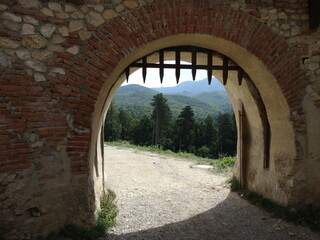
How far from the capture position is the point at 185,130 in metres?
44.4

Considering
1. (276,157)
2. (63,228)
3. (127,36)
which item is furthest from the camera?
(276,157)

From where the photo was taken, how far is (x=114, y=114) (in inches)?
1993

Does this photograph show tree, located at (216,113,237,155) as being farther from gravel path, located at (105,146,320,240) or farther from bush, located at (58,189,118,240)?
bush, located at (58,189,118,240)

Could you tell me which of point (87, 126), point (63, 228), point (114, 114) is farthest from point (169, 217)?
point (114, 114)

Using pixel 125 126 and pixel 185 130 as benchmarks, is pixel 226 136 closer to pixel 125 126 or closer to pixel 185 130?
pixel 185 130

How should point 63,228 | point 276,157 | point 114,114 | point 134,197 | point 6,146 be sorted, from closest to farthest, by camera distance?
point 6,146, point 63,228, point 276,157, point 134,197, point 114,114

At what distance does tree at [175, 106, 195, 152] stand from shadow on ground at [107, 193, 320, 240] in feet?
127

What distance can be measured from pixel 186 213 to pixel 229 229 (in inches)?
40.0

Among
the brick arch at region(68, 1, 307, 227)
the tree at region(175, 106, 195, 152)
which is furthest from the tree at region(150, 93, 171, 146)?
the brick arch at region(68, 1, 307, 227)

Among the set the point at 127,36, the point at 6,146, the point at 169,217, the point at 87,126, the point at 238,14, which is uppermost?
the point at 238,14

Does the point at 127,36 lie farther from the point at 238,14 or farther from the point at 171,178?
the point at 171,178

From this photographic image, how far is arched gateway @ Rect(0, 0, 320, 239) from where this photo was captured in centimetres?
319

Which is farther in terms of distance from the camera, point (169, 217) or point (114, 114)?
point (114, 114)

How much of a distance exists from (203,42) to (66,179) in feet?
10.4
